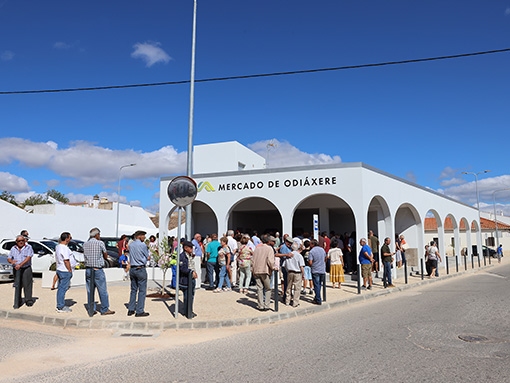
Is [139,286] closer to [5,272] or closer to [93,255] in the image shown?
[93,255]

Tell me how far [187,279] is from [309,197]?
12.3 m

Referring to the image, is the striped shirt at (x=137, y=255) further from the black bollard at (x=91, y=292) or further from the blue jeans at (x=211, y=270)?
the blue jeans at (x=211, y=270)

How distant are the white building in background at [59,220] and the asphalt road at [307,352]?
26.7 meters

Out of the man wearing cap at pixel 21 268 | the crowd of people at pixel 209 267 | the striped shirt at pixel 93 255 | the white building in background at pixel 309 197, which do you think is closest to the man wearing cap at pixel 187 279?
the crowd of people at pixel 209 267

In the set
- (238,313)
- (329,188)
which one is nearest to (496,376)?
(238,313)

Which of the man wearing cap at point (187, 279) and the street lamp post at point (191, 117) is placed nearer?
the man wearing cap at point (187, 279)

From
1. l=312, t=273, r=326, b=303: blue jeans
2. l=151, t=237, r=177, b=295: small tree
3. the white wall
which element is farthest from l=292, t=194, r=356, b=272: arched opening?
l=151, t=237, r=177, b=295: small tree

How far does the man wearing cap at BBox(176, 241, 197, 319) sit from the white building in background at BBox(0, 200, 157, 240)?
26.2 meters

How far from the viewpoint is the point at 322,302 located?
11242 millimetres

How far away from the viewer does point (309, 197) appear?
20.7 m

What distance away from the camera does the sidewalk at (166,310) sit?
8.59 m

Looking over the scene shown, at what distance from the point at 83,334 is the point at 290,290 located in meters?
4.86

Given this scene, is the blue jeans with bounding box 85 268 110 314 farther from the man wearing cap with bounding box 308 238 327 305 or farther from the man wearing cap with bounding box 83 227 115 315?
A: the man wearing cap with bounding box 308 238 327 305

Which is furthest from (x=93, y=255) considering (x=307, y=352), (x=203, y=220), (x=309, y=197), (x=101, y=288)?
(x=203, y=220)
